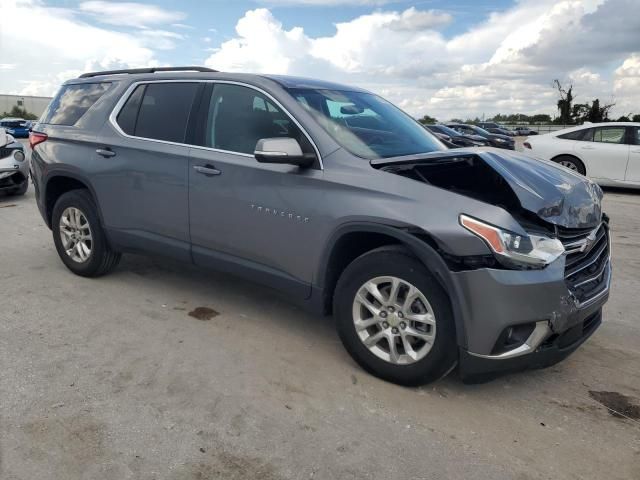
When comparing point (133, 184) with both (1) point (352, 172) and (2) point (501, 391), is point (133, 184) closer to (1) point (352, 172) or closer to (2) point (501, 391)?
(1) point (352, 172)

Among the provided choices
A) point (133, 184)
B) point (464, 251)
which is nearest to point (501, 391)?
point (464, 251)

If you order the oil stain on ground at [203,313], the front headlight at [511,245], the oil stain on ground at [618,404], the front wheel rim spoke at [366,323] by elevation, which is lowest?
the oil stain on ground at [618,404]

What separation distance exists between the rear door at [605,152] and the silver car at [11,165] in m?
10.8

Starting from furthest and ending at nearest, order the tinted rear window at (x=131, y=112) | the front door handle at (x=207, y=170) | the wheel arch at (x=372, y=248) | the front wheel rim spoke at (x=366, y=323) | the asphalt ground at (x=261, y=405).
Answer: the tinted rear window at (x=131, y=112), the front door handle at (x=207, y=170), the front wheel rim spoke at (x=366, y=323), the wheel arch at (x=372, y=248), the asphalt ground at (x=261, y=405)

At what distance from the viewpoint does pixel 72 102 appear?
5.07 metres

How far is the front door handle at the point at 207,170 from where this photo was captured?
385cm

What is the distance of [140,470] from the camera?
247cm

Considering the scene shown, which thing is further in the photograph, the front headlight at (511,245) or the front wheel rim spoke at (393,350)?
the front wheel rim spoke at (393,350)

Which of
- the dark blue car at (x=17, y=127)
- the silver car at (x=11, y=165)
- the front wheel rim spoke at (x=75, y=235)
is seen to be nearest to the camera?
the front wheel rim spoke at (x=75, y=235)

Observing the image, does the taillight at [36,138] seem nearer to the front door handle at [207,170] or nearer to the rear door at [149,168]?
the rear door at [149,168]

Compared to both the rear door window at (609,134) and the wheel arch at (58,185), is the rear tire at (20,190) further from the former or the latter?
the rear door window at (609,134)

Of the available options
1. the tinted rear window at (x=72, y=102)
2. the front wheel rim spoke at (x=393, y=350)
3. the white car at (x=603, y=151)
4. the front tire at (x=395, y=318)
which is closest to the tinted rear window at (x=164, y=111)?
the tinted rear window at (x=72, y=102)

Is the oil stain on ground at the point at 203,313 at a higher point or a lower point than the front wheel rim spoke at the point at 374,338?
lower

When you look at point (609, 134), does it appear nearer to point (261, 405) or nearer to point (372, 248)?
point (372, 248)
